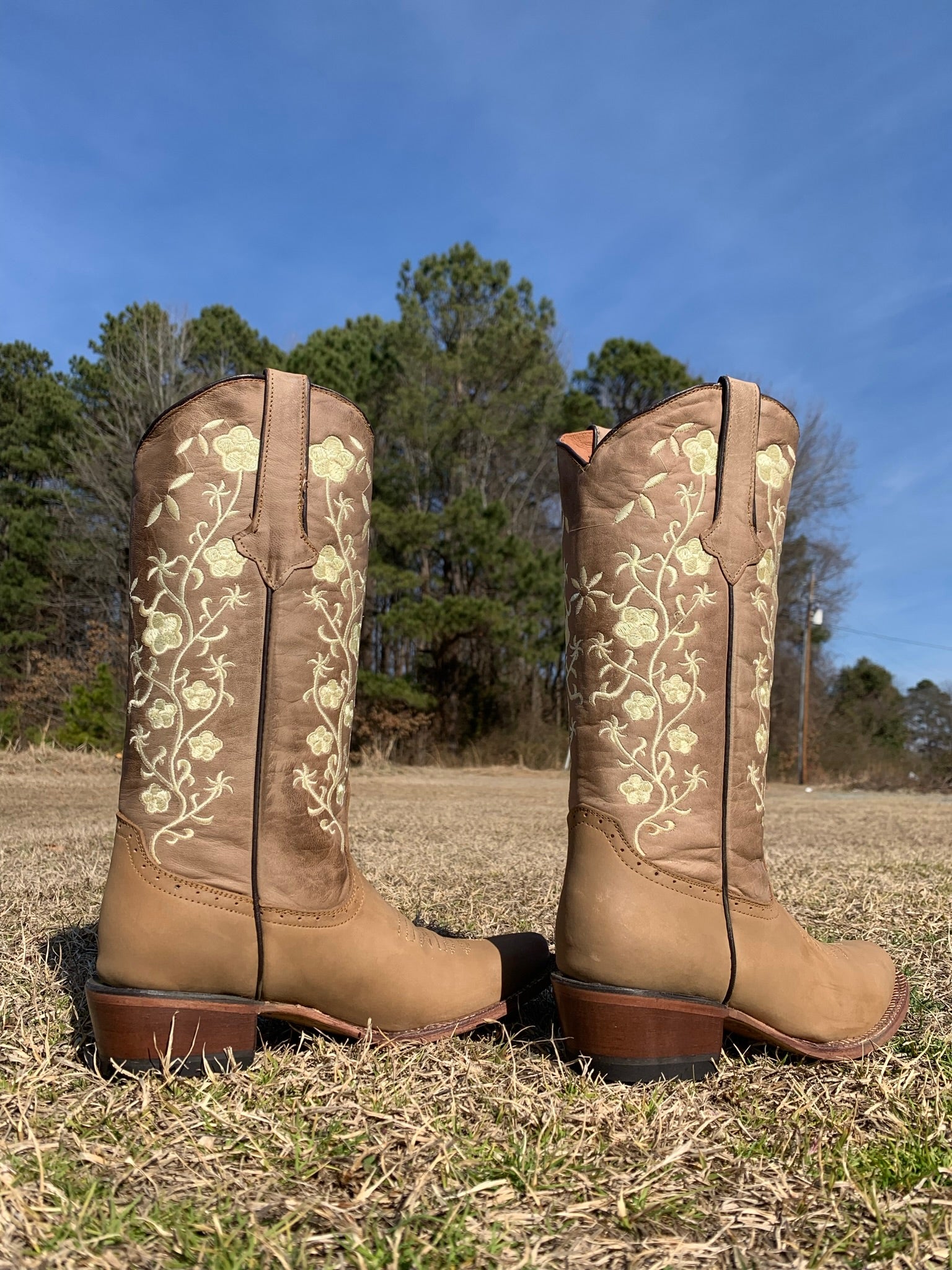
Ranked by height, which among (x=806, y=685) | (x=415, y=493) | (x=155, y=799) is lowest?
(x=155, y=799)

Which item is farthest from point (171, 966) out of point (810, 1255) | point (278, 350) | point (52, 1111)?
point (278, 350)

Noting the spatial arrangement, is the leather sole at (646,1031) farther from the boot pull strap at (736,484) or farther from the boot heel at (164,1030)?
the boot pull strap at (736,484)

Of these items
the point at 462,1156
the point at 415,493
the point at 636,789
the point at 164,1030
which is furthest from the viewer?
the point at 415,493

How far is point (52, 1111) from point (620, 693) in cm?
98

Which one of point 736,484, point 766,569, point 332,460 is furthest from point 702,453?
point 332,460

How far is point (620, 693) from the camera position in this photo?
136 cm

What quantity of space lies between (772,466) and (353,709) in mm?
815

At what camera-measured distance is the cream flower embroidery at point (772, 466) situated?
4.60 feet

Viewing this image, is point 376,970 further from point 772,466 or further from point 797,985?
point 772,466

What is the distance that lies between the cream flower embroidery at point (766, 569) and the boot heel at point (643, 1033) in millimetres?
684

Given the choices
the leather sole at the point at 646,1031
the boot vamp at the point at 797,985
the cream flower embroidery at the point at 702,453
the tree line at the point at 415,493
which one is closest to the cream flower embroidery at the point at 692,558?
the cream flower embroidery at the point at 702,453

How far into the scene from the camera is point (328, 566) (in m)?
1.39

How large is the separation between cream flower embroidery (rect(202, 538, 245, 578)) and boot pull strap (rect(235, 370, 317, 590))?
0.05 ft

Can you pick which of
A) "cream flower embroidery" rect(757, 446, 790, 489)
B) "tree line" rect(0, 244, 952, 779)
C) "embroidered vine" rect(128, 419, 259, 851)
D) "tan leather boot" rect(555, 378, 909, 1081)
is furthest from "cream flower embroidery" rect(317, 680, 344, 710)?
"tree line" rect(0, 244, 952, 779)
